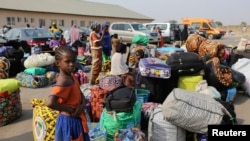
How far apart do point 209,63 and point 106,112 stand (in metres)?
3.24

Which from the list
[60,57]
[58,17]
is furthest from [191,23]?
[60,57]

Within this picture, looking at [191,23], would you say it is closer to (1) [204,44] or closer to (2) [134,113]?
(1) [204,44]

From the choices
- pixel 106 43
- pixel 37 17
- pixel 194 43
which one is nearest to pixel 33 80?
pixel 106 43

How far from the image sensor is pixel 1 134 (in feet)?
17.1

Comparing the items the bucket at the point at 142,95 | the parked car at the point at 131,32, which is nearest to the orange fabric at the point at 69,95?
the bucket at the point at 142,95

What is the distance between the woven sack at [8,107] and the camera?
17.9 feet

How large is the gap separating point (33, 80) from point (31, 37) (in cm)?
650

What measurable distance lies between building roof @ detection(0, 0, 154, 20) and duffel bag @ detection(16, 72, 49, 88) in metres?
27.4

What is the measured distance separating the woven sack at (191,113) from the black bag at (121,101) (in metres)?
0.49

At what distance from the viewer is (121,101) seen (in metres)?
4.27

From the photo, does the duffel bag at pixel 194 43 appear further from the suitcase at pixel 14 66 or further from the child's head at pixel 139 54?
the suitcase at pixel 14 66

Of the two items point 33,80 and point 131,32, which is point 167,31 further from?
point 33,80

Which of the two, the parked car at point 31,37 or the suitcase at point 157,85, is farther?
the parked car at point 31,37

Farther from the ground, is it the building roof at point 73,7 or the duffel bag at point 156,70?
the building roof at point 73,7
